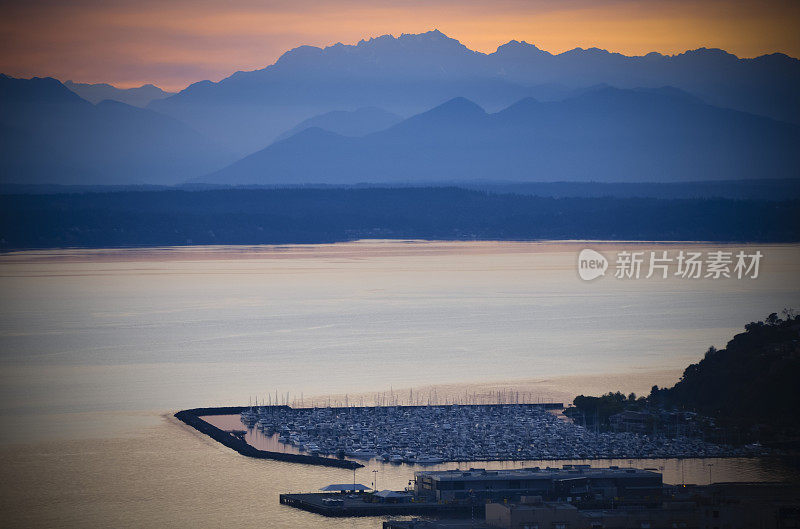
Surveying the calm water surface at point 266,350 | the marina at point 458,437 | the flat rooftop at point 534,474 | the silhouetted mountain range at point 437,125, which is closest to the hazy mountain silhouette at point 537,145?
the silhouetted mountain range at point 437,125

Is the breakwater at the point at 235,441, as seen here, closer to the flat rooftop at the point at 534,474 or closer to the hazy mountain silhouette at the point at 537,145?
the flat rooftop at the point at 534,474

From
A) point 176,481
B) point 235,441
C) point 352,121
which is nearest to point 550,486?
point 176,481

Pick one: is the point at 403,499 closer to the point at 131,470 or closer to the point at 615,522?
the point at 615,522

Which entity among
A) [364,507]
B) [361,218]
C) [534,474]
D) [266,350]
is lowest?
[364,507]

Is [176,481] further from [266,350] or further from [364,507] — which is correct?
[266,350]

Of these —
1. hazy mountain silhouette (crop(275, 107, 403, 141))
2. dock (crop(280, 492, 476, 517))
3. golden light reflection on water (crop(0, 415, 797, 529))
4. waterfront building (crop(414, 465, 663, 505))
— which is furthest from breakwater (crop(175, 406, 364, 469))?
hazy mountain silhouette (crop(275, 107, 403, 141))

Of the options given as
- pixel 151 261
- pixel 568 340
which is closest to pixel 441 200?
pixel 151 261

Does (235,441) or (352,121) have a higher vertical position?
(352,121)
